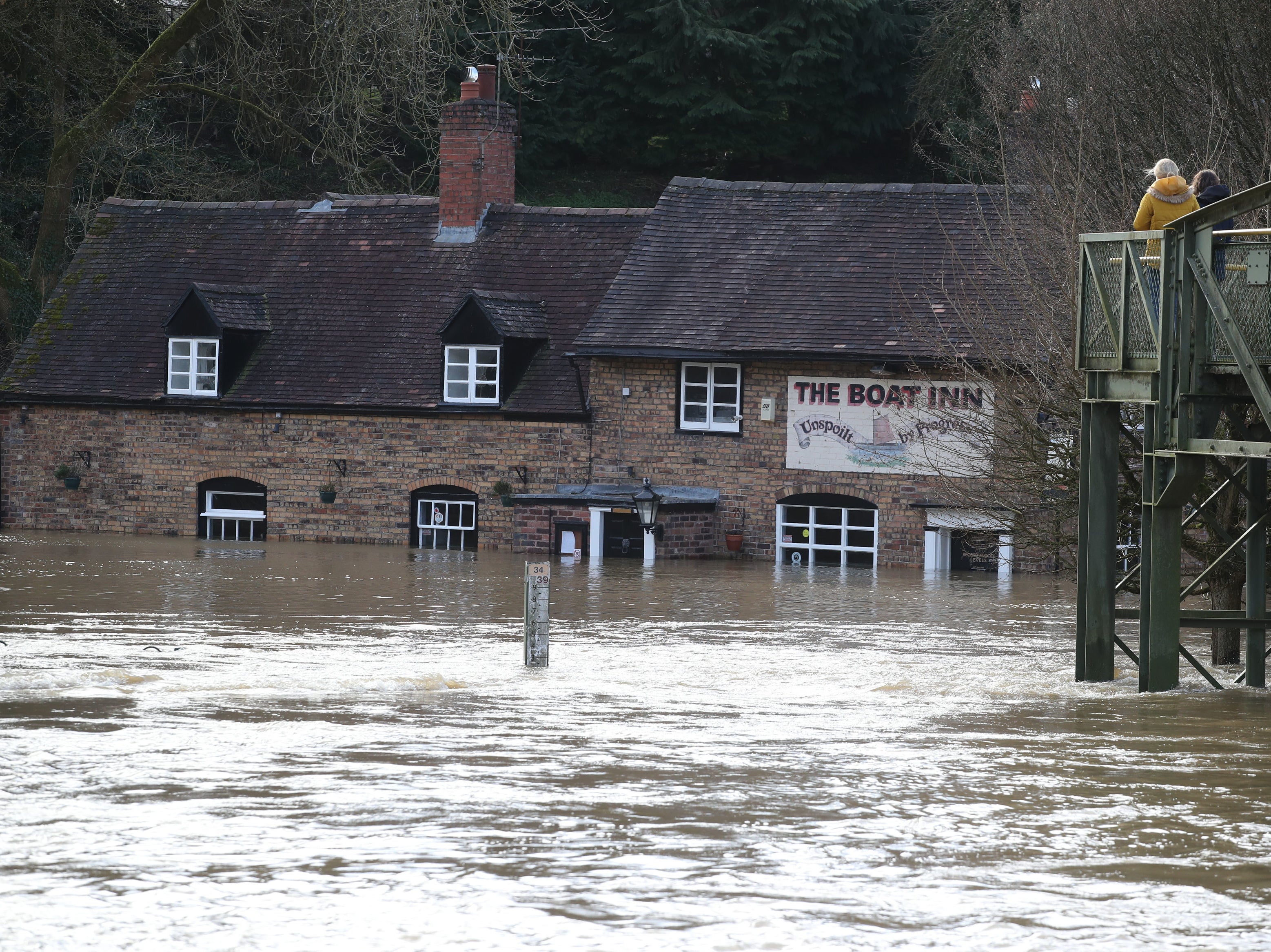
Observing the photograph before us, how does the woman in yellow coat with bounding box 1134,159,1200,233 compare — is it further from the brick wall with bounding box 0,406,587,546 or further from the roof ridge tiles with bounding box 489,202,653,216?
the roof ridge tiles with bounding box 489,202,653,216

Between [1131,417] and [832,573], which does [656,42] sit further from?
[1131,417]

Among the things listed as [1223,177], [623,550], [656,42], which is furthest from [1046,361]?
[656,42]

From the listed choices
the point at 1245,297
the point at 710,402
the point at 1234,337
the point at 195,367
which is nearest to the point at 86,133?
the point at 195,367

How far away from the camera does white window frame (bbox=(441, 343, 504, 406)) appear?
29.6m

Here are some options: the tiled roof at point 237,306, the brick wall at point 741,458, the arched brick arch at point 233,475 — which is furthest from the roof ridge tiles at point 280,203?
the brick wall at point 741,458

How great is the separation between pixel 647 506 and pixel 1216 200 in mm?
14789

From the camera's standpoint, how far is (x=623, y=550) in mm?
28016

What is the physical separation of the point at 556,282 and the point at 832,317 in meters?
5.16

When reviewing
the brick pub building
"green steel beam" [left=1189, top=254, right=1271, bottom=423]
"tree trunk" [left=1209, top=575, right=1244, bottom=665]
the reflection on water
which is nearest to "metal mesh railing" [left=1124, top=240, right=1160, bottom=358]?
"green steel beam" [left=1189, top=254, right=1271, bottom=423]

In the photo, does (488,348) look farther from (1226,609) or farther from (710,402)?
(1226,609)

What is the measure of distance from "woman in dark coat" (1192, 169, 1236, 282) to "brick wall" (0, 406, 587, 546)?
16.4 meters

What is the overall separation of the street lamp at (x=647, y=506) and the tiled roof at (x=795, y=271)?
2.46 m

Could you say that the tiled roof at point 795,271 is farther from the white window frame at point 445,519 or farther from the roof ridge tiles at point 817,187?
the white window frame at point 445,519

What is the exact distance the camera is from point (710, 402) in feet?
94.5
